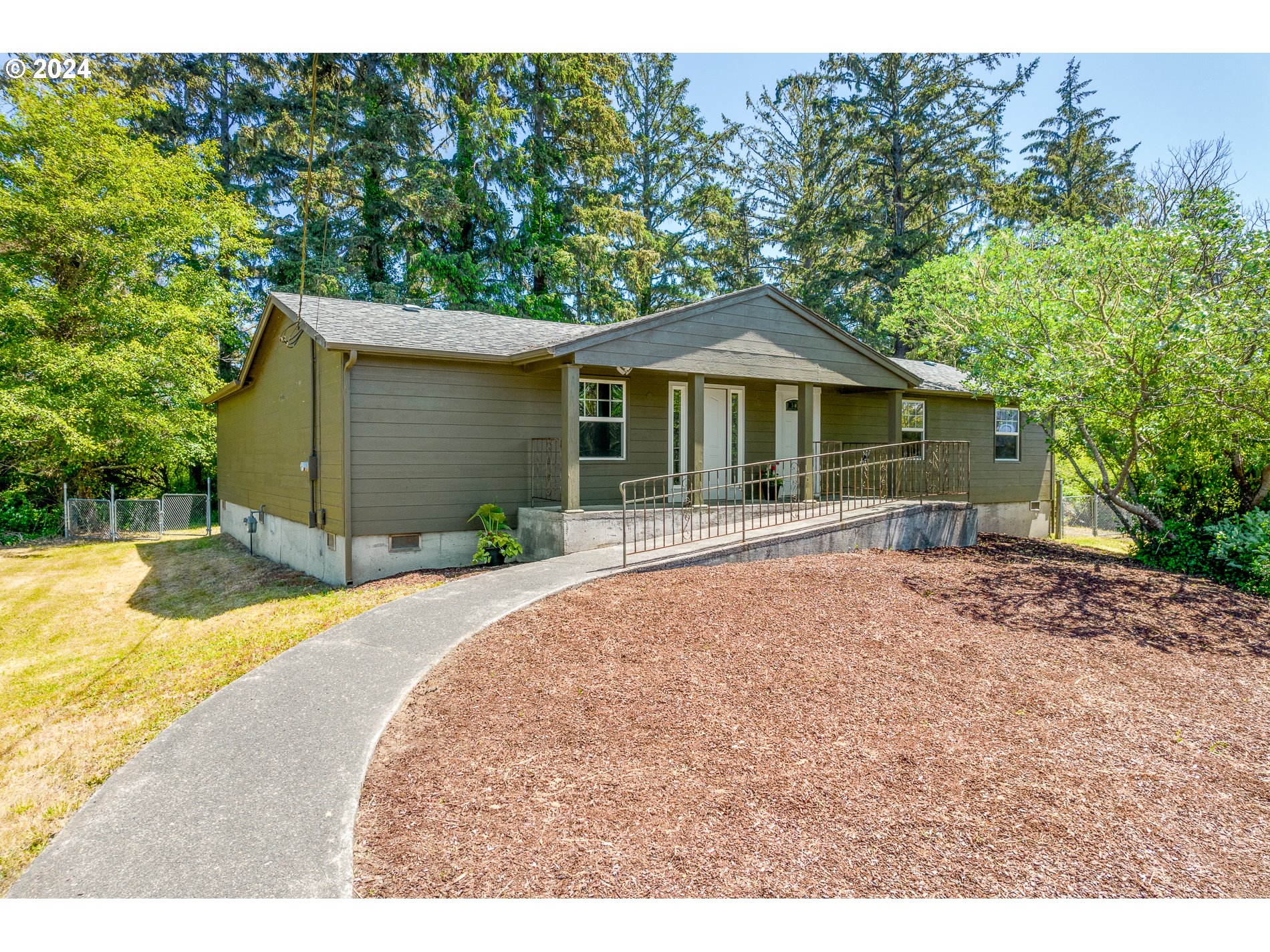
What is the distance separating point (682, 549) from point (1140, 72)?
8.00 metres

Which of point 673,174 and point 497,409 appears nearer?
point 497,409

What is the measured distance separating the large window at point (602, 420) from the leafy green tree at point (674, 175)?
15.0 meters

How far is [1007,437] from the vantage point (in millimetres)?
15773

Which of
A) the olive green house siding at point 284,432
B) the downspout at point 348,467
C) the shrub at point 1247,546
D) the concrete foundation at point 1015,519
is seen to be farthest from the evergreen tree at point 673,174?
the shrub at point 1247,546

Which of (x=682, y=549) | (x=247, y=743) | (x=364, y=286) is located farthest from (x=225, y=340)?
(x=247, y=743)

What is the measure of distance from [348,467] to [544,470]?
9.55 ft

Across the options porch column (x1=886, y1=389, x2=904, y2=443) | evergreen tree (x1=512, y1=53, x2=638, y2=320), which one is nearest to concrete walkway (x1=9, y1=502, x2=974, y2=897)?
porch column (x1=886, y1=389, x2=904, y2=443)

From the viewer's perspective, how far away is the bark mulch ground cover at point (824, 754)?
9.17 ft

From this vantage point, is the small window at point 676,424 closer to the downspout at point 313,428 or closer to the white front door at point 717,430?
the white front door at point 717,430

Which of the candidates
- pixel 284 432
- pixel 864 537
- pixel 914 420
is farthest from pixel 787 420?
pixel 284 432

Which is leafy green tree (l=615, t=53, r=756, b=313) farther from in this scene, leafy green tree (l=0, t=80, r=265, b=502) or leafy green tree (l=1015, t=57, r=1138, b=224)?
leafy green tree (l=0, t=80, r=265, b=502)

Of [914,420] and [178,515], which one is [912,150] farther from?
[178,515]

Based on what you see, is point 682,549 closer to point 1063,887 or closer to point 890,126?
point 1063,887
